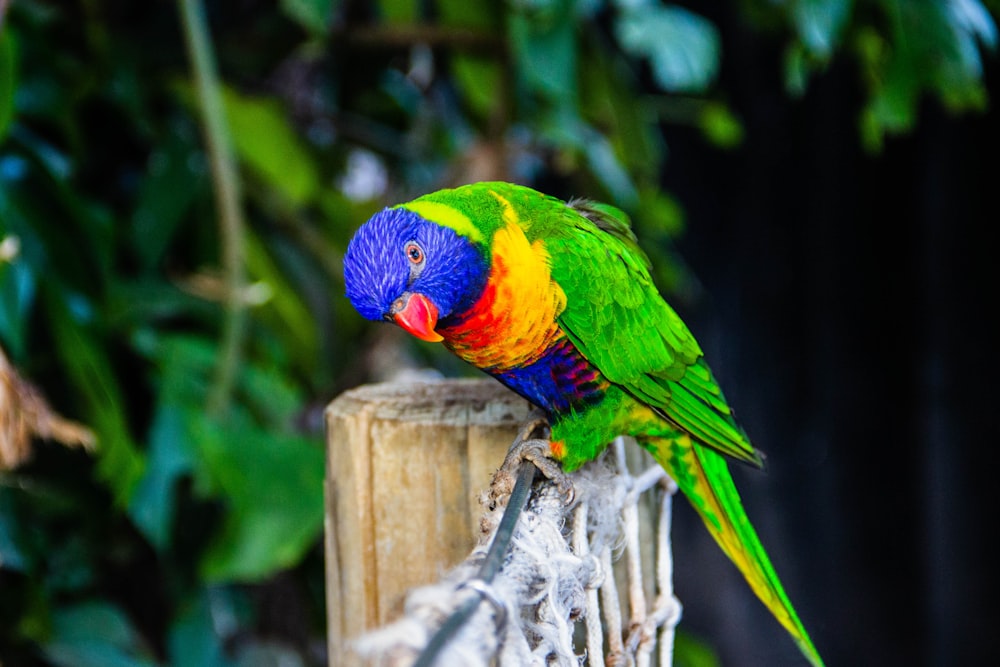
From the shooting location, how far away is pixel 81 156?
1.34m

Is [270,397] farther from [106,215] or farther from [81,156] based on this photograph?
[81,156]

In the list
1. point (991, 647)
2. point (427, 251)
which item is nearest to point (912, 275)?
point (991, 647)

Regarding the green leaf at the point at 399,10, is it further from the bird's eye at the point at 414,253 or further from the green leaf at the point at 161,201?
the bird's eye at the point at 414,253

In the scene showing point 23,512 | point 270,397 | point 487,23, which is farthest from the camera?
point 487,23

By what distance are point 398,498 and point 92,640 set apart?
0.73m

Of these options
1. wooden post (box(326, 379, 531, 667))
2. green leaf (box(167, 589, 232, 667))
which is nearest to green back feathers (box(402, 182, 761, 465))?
wooden post (box(326, 379, 531, 667))

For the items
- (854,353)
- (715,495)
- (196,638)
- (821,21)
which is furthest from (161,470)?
(854,353)

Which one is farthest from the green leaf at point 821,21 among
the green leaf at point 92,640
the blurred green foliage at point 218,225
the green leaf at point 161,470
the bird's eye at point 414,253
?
the green leaf at point 92,640

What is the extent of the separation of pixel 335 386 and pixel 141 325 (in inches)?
15.2

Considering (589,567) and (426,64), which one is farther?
(426,64)

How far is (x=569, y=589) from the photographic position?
542mm

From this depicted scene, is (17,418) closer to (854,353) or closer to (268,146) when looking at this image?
(268,146)

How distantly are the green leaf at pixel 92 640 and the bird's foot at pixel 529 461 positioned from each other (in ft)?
2.29

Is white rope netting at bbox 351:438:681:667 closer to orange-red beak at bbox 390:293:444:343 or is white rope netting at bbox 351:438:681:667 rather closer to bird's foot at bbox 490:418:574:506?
bird's foot at bbox 490:418:574:506
